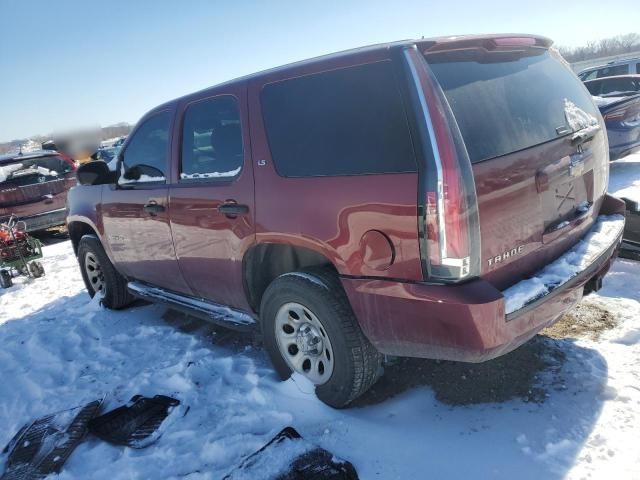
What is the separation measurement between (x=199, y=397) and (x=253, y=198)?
4.54 ft

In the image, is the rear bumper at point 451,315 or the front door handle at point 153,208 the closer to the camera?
the rear bumper at point 451,315

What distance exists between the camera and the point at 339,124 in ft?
8.54

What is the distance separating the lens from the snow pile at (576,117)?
113 inches

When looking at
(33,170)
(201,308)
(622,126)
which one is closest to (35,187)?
(33,170)

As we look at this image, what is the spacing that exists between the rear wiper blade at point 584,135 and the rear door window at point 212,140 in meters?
1.98

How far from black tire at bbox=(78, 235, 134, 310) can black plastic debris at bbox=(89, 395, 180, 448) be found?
2033 millimetres

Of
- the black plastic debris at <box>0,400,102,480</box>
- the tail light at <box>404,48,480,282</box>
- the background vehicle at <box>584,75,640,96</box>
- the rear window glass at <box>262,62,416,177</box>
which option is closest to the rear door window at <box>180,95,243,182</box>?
the rear window glass at <box>262,62,416,177</box>

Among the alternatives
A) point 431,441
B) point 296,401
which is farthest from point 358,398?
point 431,441

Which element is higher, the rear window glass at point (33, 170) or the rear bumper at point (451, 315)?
the rear window glass at point (33, 170)

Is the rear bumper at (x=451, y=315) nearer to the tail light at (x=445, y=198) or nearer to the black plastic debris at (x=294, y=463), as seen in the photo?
the tail light at (x=445, y=198)

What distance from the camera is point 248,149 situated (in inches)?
121

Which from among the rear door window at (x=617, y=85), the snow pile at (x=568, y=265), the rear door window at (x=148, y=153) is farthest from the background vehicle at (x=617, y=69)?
the rear door window at (x=148, y=153)

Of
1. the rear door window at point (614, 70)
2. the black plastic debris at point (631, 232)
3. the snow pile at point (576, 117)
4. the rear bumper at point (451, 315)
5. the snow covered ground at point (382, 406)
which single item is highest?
the rear door window at point (614, 70)

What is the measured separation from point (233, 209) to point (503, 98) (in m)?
1.70
